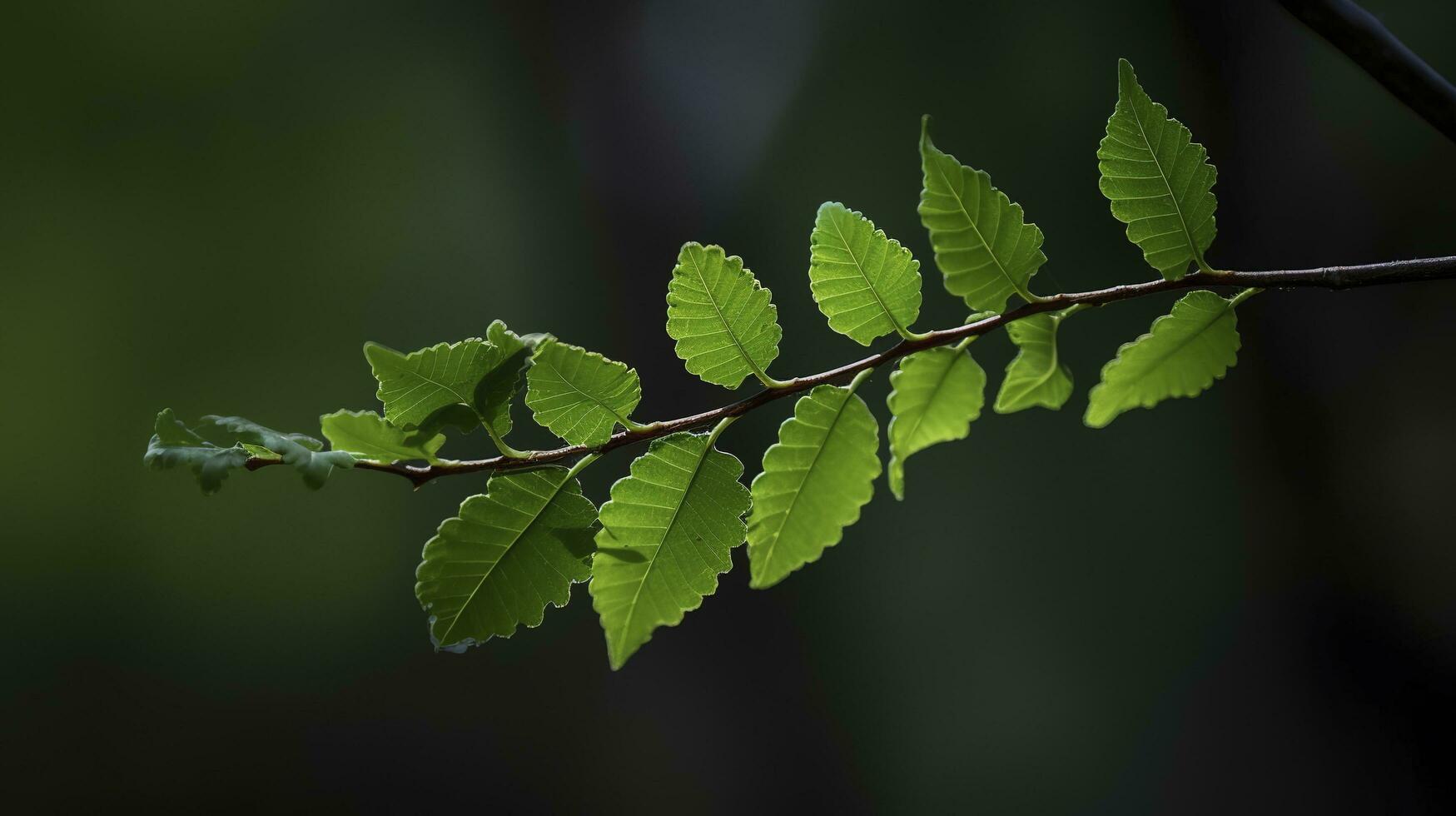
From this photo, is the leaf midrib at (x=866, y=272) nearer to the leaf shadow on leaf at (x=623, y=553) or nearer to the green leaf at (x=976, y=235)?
the green leaf at (x=976, y=235)


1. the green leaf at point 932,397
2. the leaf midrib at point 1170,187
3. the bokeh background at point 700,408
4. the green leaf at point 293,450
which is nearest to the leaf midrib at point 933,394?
the green leaf at point 932,397

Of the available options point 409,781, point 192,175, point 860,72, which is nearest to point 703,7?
point 860,72

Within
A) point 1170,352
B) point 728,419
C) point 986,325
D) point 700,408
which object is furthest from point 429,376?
point 700,408

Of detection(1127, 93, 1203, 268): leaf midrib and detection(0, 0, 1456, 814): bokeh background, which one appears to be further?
detection(0, 0, 1456, 814): bokeh background

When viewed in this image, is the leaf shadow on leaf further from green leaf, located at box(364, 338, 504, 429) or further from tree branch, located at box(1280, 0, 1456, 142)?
tree branch, located at box(1280, 0, 1456, 142)

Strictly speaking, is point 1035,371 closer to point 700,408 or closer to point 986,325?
point 986,325

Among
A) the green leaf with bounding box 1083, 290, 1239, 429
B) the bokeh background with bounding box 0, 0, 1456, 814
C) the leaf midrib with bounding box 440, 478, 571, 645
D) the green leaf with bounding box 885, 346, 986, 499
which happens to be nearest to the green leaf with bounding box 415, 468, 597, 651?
the leaf midrib with bounding box 440, 478, 571, 645

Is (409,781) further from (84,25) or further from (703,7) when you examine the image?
(703,7)
